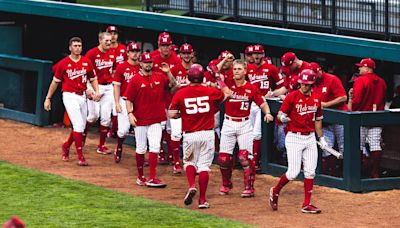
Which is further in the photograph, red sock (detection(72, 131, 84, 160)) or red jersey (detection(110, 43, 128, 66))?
red jersey (detection(110, 43, 128, 66))

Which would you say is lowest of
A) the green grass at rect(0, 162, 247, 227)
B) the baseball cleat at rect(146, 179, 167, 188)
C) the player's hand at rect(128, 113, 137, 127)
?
the baseball cleat at rect(146, 179, 167, 188)

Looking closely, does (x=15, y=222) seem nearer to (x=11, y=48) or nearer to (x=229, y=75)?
(x=229, y=75)

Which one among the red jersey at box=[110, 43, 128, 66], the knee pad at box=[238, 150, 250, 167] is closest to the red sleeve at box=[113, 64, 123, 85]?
the red jersey at box=[110, 43, 128, 66]

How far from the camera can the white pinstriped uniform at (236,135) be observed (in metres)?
13.9

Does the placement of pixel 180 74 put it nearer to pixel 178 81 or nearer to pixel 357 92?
pixel 178 81

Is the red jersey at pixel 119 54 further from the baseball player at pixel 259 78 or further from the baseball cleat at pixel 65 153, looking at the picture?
the baseball player at pixel 259 78

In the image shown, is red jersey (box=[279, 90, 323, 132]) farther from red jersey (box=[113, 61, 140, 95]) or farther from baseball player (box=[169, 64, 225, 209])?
red jersey (box=[113, 61, 140, 95])

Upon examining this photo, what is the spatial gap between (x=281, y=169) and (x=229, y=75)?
5.08 ft

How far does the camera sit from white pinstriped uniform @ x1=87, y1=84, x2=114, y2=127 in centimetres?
1700

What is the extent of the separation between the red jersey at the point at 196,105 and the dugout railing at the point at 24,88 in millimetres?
6980

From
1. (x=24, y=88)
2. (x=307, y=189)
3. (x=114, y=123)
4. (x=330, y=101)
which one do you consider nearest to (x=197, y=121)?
(x=307, y=189)

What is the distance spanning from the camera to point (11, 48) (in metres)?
21.5

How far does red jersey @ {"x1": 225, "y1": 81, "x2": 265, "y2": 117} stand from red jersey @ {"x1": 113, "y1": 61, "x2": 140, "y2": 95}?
88.3 inches

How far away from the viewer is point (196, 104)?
12.9 metres
